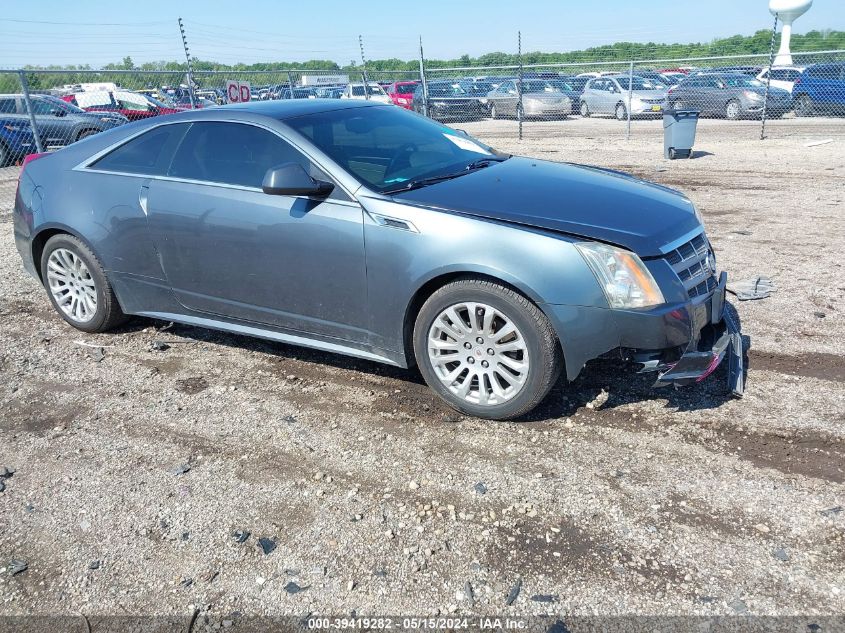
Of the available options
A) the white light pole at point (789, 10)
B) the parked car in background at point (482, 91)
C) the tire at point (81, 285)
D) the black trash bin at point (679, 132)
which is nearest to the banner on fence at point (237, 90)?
the black trash bin at point (679, 132)

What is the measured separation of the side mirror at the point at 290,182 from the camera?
3.91 m

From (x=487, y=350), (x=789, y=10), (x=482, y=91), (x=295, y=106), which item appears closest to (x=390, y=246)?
(x=487, y=350)

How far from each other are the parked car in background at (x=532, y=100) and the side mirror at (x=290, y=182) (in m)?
20.7

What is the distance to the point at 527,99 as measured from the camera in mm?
23797

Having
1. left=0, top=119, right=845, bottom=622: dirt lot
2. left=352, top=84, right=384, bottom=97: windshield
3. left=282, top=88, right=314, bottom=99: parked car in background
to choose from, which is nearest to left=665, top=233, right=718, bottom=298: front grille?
left=0, top=119, right=845, bottom=622: dirt lot

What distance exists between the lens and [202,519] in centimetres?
321

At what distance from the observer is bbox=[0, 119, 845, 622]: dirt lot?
271 centimetres

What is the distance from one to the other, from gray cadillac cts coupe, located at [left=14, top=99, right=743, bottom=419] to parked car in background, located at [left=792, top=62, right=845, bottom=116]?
19025mm

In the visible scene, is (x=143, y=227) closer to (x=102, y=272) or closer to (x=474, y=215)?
(x=102, y=272)

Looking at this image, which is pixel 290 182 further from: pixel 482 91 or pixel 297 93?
pixel 482 91

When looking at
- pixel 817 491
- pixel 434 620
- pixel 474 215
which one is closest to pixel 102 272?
pixel 474 215

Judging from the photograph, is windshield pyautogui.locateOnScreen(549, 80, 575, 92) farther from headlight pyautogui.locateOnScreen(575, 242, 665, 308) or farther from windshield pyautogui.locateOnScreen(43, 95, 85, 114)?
headlight pyautogui.locateOnScreen(575, 242, 665, 308)

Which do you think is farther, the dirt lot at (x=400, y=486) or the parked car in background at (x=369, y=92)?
the parked car in background at (x=369, y=92)

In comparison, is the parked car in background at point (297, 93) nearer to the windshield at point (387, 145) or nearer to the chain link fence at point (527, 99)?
the chain link fence at point (527, 99)
